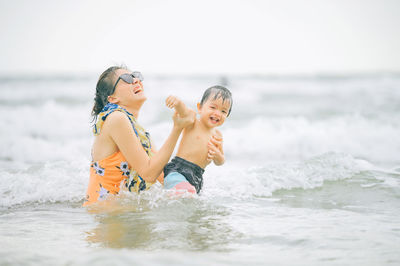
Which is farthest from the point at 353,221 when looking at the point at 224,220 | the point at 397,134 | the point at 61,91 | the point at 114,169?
the point at 61,91

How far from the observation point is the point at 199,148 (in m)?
3.93

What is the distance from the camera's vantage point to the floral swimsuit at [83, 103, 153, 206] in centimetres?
378

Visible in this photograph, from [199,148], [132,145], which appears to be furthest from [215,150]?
[132,145]

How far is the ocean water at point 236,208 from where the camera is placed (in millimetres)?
2814

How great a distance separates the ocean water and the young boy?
18cm

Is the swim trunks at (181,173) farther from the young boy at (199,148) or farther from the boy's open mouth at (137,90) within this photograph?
the boy's open mouth at (137,90)

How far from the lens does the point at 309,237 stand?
3.18m

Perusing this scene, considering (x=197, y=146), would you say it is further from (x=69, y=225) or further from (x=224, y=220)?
(x=69, y=225)

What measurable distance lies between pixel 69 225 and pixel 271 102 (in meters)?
15.5

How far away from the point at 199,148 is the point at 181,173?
0.29 metres

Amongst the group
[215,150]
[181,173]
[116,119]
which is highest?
[116,119]

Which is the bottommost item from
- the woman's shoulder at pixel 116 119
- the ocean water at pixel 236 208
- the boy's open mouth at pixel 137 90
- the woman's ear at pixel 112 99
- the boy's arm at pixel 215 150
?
the ocean water at pixel 236 208

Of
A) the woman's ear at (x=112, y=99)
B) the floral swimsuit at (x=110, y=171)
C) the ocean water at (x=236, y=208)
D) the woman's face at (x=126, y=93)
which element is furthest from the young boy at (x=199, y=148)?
the woman's ear at (x=112, y=99)

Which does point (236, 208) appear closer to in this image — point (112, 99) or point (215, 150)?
point (215, 150)
